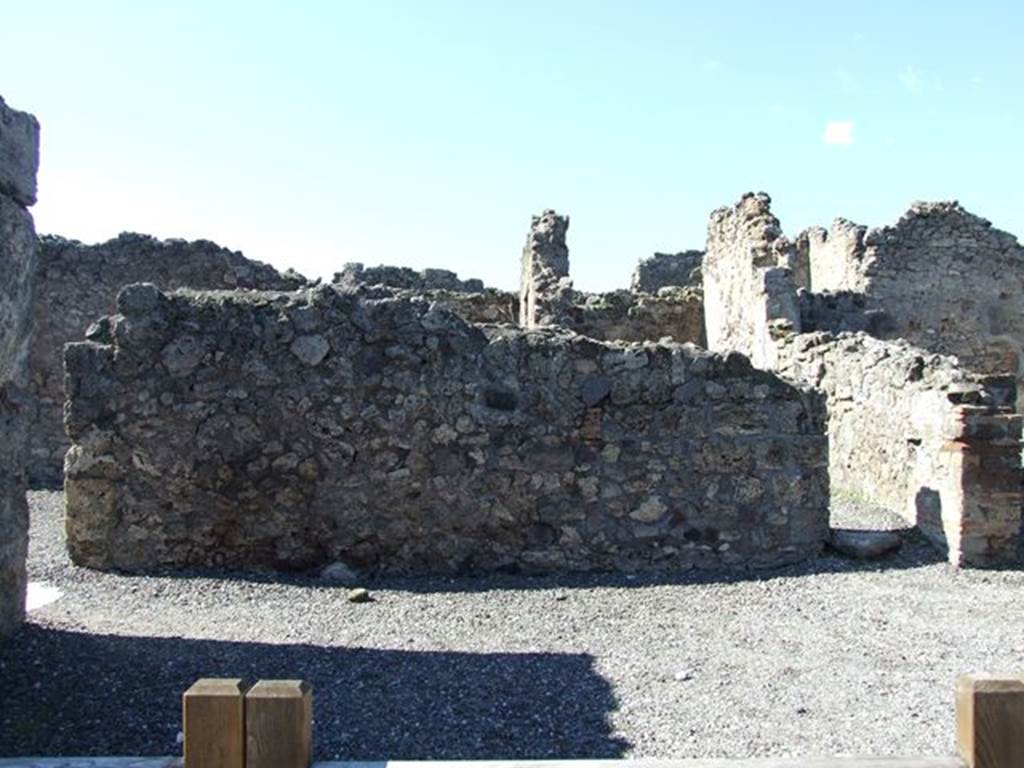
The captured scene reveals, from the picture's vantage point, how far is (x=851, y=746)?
3.48 meters

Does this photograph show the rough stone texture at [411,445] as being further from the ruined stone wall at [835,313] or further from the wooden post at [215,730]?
the ruined stone wall at [835,313]

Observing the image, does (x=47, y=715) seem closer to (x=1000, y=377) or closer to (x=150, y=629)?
(x=150, y=629)

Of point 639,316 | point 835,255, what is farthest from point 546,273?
point 835,255

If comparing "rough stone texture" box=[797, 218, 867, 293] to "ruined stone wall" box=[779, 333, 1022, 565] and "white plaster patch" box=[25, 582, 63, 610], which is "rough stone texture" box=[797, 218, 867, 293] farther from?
"white plaster patch" box=[25, 582, 63, 610]

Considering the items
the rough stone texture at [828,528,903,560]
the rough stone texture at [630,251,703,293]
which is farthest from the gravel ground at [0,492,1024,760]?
the rough stone texture at [630,251,703,293]

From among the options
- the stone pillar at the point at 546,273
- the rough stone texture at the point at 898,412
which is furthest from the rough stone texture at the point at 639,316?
the rough stone texture at the point at 898,412

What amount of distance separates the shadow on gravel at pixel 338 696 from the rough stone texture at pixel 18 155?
2.18 m

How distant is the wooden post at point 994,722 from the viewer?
1.75m

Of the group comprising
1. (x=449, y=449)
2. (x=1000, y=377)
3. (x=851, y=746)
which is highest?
(x=1000, y=377)

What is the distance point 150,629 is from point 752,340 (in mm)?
9168

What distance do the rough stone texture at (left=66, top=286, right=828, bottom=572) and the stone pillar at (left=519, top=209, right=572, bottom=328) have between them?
22.3 ft

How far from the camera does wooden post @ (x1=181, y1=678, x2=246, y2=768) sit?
1.72 metres

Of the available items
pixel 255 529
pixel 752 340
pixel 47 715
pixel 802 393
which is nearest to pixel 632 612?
pixel 802 393

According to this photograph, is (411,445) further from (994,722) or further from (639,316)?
(639,316)
